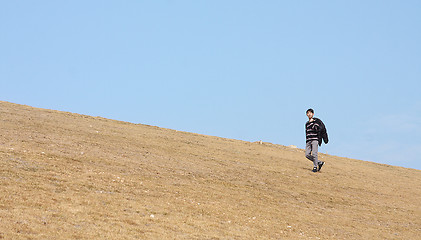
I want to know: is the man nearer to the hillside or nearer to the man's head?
the man's head

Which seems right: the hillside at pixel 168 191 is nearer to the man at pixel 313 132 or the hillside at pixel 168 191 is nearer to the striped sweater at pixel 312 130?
the man at pixel 313 132

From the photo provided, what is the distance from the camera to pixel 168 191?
55.6 feet

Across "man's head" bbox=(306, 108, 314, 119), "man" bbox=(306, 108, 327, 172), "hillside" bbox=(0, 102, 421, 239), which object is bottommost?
"hillside" bbox=(0, 102, 421, 239)

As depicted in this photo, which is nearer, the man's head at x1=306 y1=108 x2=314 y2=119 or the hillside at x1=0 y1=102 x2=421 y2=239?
the hillside at x1=0 y1=102 x2=421 y2=239

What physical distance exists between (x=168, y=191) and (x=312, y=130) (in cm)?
1181

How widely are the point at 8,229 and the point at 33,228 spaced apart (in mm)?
533

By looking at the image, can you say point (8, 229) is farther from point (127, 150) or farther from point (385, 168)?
point (385, 168)

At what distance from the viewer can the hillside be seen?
12.5m

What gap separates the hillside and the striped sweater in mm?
1967

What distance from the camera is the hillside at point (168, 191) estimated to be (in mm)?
12547

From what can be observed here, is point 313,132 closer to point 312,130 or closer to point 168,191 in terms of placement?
point 312,130

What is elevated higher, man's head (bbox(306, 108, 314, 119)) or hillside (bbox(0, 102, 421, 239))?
→ man's head (bbox(306, 108, 314, 119))

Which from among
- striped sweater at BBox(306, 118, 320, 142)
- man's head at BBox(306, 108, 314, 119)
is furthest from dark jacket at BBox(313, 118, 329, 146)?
A: man's head at BBox(306, 108, 314, 119)

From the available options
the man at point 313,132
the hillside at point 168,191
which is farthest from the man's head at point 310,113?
the hillside at point 168,191
